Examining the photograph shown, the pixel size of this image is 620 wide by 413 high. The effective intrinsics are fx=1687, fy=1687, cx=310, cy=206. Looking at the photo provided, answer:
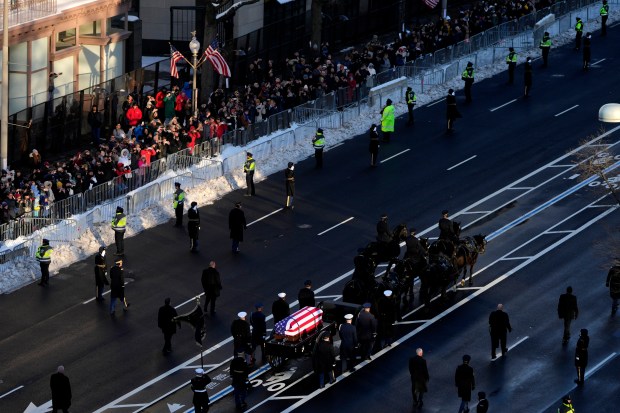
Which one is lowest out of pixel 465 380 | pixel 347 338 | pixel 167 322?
pixel 167 322

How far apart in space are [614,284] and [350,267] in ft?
25.4

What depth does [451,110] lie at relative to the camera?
58062 mm

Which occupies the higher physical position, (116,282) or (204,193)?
(116,282)

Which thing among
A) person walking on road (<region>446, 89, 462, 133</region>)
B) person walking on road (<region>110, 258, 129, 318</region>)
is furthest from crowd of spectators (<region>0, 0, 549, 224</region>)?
person walking on road (<region>110, 258, 129, 318</region>)

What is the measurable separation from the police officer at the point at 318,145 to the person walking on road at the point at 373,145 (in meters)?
1.59

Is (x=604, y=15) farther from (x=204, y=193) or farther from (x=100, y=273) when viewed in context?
(x=100, y=273)

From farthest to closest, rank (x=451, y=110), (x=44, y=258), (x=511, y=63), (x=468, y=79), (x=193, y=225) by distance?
(x=511, y=63)
(x=468, y=79)
(x=451, y=110)
(x=193, y=225)
(x=44, y=258)

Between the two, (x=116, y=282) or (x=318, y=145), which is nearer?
(x=116, y=282)

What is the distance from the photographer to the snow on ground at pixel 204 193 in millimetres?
45312

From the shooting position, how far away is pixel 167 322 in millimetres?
40062

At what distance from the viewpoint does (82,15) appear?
5888 centimetres

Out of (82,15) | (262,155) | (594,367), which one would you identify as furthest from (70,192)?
(594,367)

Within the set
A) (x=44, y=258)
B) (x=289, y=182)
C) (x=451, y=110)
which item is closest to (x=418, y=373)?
(x=44, y=258)

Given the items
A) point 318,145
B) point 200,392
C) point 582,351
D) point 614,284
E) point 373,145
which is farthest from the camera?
point 318,145
